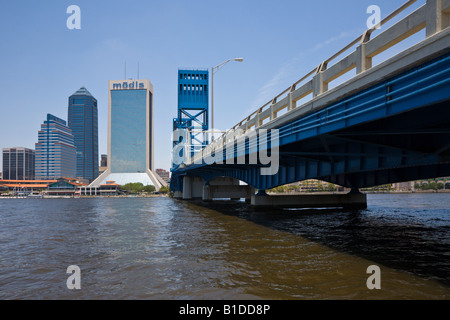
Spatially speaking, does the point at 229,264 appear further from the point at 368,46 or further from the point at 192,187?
the point at 192,187

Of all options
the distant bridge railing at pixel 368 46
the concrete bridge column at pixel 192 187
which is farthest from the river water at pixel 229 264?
the concrete bridge column at pixel 192 187

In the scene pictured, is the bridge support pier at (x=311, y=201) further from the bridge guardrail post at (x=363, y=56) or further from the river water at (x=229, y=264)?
the bridge guardrail post at (x=363, y=56)

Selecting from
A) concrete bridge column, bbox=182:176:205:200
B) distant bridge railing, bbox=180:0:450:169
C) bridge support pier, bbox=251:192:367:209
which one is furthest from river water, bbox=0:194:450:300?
concrete bridge column, bbox=182:176:205:200

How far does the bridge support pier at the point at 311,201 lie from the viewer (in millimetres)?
41500

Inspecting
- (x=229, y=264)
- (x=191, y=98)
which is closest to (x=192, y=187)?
(x=191, y=98)

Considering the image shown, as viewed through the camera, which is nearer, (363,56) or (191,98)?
(363,56)

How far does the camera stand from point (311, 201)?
44.2 meters

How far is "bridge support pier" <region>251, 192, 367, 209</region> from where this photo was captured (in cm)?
4150

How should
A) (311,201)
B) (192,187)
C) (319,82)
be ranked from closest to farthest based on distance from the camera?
(319,82), (311,201), (192,187)

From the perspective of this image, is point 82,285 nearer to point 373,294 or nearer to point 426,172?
point 373,294

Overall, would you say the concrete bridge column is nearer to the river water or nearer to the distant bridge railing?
A: the river water
